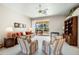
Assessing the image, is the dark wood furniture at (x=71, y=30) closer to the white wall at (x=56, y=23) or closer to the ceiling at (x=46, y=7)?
the white wall at (x=56, y=23)

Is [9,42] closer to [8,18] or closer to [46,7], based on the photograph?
[8,18]

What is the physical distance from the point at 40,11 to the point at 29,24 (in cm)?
38

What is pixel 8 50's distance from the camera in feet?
7.88

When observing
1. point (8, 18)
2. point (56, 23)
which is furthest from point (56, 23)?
point (8, 18)

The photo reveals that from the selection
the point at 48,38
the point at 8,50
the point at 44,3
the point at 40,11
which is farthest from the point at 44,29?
the point at 8,50

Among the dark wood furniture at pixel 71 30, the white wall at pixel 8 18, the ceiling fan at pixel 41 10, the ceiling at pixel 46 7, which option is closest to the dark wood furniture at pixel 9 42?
the white wall at pixel 8 18

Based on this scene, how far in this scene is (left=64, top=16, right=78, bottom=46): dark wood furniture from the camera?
7.90 feet

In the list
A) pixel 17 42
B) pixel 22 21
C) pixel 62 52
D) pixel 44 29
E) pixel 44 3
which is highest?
pixel 44 3

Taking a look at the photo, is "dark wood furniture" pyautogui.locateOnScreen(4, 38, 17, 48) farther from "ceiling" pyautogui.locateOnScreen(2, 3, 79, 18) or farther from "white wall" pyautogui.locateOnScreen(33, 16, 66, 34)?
"white wall" pyautogui.locateOnScreen(33, 16, 66, 34)

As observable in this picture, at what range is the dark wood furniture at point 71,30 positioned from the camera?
2408 millimetres

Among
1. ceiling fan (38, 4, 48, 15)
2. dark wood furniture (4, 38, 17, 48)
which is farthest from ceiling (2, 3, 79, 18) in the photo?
dark wood furniture (4, 38, 17, 48)

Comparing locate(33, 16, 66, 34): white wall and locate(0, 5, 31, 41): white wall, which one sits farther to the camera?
locate(33, 16, 66, 34): white wall

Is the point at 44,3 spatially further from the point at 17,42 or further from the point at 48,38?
the point at 17,42

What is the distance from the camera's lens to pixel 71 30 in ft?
8.10
